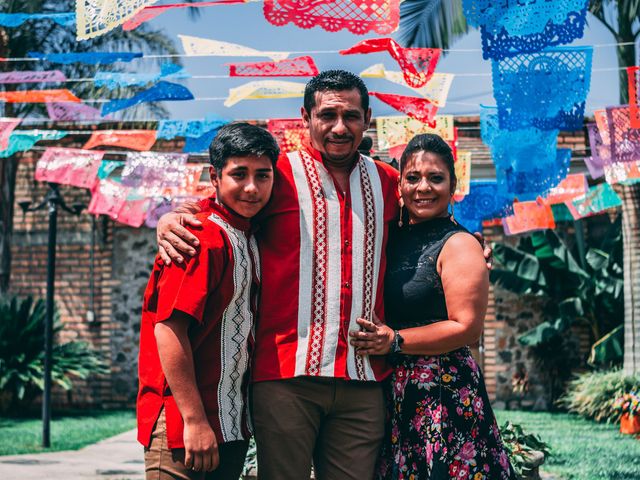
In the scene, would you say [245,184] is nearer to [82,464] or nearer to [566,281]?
[82,464]

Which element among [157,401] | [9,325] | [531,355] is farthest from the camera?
[531,355]

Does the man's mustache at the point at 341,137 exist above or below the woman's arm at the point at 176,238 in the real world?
above

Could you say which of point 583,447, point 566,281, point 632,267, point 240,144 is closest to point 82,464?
point 583,447

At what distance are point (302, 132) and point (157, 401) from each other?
5.20 metres

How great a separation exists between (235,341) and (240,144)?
0.65 m

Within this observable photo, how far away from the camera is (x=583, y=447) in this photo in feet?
26.5

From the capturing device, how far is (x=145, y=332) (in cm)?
275

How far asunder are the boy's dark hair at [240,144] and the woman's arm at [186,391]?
0.56 m

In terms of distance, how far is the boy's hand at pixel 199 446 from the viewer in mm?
2529

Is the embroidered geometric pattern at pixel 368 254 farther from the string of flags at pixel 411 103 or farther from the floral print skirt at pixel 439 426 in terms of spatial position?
the string of flags at pixel 411 103

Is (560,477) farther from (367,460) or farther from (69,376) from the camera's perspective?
(69,376)

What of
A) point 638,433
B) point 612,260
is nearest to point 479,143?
point 612,260

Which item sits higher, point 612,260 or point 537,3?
point 537,3

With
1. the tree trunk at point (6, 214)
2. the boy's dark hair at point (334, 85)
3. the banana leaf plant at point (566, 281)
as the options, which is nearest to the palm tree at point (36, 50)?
the tree trunk at point (6, 214)
